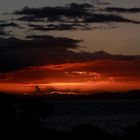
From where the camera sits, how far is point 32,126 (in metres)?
44.3

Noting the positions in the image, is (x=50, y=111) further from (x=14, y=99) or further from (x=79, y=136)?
(x=79, y=136)

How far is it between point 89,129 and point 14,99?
630cm

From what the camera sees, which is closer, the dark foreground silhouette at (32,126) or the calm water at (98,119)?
the dark foreground silhouette at (32,126)

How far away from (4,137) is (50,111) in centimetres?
669

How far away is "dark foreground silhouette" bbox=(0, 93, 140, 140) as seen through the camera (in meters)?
43.3

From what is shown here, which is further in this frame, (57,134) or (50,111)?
(50,111)

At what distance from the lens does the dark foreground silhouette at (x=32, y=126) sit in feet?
142

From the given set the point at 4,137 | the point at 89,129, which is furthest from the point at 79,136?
the point at 4,137

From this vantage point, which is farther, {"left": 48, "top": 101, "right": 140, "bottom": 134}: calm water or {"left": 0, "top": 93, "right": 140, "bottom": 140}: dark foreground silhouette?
{"left": 48, "top": 101, "right": 140, "bottom": 134}: calm water

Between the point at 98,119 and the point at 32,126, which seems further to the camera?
the point at 98,119

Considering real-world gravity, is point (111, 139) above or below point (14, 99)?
below

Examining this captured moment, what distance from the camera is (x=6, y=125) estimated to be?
4409 centimetres

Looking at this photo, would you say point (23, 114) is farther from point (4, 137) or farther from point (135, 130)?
point (135, 130)

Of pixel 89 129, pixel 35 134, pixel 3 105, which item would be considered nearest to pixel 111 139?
pixel 89 129
